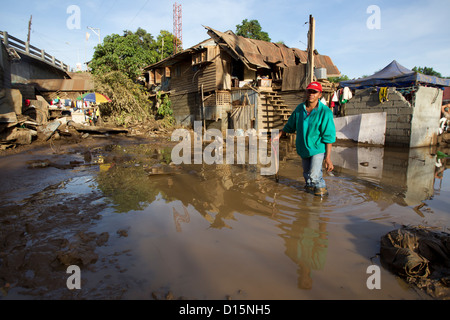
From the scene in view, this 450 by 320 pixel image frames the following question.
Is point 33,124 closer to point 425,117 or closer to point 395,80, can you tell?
point 425,117

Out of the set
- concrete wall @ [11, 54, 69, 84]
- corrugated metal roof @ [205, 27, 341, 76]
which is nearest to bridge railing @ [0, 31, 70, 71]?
concrete wall @ [11, 54, 69, 84]

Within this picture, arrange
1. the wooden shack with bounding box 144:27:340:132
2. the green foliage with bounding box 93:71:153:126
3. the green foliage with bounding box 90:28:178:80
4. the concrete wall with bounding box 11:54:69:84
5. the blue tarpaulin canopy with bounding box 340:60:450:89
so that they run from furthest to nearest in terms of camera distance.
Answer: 1. the green foliage with bounding box 90:28:178:80
2. the concrete wall with bounding box 11:54:69:84
3. the green foliage with bounding box 93:71:153:126
4. the wooden shack with bounding box 144:27:340:132
5. the blue tarpaulin canopy with bounding box 340:60:450:89

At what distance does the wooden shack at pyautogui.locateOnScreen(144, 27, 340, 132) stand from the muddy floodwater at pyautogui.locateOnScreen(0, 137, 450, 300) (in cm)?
874

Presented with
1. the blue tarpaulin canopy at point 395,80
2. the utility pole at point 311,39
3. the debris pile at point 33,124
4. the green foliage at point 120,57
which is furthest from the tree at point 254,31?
the debris pile at point 33,124

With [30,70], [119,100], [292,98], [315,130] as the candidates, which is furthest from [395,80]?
[30,70]

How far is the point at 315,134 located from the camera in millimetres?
4039

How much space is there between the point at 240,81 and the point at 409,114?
30.0 feet

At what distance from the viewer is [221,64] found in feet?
51.7

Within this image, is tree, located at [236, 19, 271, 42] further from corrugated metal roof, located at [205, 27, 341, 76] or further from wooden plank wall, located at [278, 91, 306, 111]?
wooden plank wall, located at [278, 91, 306, 111]

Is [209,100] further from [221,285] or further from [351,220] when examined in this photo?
[221,285]

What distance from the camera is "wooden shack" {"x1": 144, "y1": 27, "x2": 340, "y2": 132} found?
1402 cm

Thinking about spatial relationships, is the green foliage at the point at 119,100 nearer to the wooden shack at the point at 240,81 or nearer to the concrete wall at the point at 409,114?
the wooden shack at the point at 240,81

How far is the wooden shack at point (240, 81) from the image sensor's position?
14016mm

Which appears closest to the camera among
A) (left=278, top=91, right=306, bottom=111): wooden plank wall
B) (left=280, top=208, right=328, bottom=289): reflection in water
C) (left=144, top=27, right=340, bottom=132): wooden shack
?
(left=280, top=208, right=328, bottom=289): reflection in water
